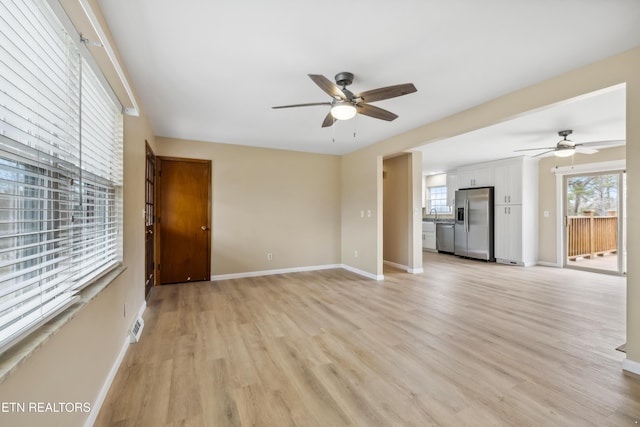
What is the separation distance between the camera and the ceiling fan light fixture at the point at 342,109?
253 centimetres

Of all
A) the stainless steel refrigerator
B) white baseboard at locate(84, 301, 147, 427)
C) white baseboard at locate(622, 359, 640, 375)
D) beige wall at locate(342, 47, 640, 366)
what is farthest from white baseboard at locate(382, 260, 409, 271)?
white baseboard at locate(84, 301, 147, 427)

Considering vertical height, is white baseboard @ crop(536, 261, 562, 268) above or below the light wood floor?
above

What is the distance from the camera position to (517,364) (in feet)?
7.14

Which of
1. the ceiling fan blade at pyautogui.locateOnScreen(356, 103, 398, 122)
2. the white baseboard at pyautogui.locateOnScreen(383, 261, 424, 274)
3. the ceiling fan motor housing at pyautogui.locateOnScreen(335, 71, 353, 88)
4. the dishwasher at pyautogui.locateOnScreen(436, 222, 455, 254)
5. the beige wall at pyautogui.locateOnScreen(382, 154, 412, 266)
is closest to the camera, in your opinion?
the ceiling fan motor housing at pyautogui.locateOnScreen(335, 71, 353, 88)

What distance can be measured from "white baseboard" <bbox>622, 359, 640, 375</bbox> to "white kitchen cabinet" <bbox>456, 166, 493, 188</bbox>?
5466mm

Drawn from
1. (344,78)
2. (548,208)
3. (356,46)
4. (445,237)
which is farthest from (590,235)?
(356,46)

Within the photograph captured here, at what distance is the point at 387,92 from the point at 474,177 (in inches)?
238

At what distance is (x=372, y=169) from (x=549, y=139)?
3.01 metres

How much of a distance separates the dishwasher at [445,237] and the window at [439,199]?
0.88 meters

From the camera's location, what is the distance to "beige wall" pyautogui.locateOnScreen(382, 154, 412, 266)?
5.61 meters

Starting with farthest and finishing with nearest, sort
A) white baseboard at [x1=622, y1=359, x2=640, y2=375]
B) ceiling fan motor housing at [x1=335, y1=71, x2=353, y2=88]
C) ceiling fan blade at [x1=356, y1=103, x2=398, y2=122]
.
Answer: ceiling fan blade at [x1=356, y1=103, x2=398, y2=122] < ceiling fan motor housing at [x1=335, y1=71, x2=353, y2=88] < white baseboard at [x1=622, y1=359, x2=640, y2=375]

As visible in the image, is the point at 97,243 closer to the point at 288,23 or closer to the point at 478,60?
the point at 288,23

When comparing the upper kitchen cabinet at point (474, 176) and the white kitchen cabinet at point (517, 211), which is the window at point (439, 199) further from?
the white kitchen cabinet at point (517, 211)

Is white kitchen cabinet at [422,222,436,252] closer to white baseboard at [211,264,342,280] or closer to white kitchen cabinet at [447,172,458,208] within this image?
white kitchen cabinet at [447,172,458,208]
